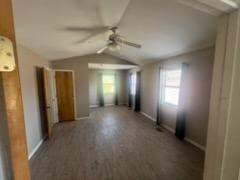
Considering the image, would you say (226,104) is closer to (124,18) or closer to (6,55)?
(6,55)

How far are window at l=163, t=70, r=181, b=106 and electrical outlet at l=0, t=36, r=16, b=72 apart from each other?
383 centimetres

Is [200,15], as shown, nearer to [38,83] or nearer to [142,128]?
[142,128]

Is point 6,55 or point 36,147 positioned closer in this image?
point 6,55

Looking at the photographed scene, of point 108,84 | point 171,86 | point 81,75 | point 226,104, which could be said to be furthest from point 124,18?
point 108,84

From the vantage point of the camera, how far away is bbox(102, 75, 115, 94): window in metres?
7.52

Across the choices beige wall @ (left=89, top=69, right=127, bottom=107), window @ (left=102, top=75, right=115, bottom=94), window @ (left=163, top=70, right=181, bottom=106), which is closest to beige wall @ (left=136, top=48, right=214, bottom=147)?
window @ (left=163, top=70, right=181, bottom=106)

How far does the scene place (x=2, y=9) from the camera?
17.7 inches

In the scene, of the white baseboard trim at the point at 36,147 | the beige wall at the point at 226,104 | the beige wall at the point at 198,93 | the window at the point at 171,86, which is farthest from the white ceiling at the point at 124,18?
the white baseboard trim at the point at 36,147

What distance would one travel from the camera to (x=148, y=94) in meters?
5.33

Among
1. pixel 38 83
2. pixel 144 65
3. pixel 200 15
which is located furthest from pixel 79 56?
pixel 200 15

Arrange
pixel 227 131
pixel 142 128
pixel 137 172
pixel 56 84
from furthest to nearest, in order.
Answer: pixel 56 84 < pixel 142 128 < pixel 137 172 < pixel 227 131

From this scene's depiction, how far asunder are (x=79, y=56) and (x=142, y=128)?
354 cm

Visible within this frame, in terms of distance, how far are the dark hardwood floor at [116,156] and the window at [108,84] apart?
3.84 meters

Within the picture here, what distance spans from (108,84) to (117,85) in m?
0.56
